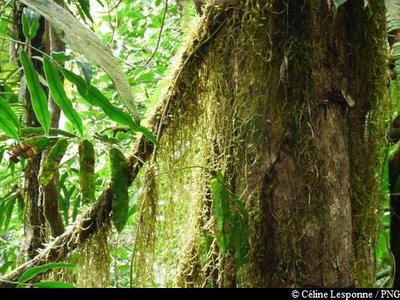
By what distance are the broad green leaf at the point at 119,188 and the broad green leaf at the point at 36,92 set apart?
0.65 feet

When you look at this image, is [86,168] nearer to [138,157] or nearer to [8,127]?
[138,157]

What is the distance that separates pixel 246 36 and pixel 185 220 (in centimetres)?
40

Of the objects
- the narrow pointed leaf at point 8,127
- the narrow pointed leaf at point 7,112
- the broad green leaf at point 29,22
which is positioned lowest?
the narrow pointed leaf at point 8,127

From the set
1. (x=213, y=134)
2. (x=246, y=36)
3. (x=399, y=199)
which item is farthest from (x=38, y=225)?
(x=399, y=199)

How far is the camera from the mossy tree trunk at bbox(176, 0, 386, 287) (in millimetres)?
941

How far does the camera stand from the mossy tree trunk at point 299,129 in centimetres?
94

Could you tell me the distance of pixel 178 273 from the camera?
1120 millimetres

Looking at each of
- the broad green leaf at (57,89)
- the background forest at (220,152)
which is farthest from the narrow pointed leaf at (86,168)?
the broad green leaf at (57,89)

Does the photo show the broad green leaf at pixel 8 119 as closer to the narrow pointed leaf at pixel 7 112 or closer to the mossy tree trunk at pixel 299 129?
the narrow pointed leaf at pixel 7 112

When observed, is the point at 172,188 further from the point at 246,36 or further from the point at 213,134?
the point at 246,36

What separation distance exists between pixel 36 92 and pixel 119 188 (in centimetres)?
27

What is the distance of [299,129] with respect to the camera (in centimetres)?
99

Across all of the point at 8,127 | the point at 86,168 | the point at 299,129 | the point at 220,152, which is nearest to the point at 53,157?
the point at 86,168

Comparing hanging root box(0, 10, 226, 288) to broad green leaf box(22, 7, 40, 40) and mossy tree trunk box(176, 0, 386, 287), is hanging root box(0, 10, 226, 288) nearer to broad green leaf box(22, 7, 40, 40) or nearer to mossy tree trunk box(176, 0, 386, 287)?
mossy tree trunk box(176, 0, 386, 287)
